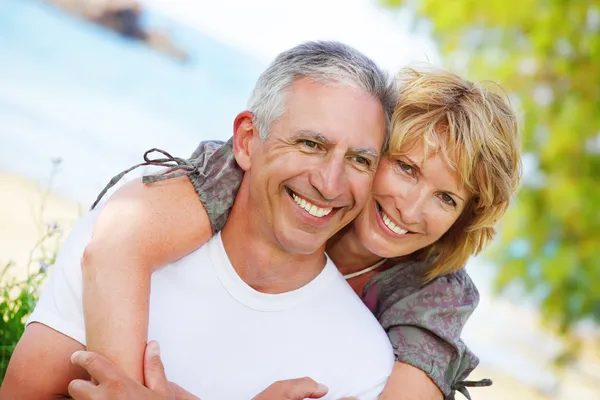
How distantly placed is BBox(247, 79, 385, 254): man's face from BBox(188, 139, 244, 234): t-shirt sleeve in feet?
0.26

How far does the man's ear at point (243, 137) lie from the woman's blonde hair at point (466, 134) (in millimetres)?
378

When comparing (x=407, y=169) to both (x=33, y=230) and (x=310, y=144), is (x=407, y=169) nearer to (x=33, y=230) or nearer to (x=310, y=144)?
(x=310, y=144)

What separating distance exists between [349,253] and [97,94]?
35.2ft

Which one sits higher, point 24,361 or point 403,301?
point 403,301

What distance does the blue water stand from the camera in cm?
967

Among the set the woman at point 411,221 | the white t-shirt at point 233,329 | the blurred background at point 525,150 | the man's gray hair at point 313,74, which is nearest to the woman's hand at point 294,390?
the white t-shirt at point 233,329

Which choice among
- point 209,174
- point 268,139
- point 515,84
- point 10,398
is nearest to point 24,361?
point 10,398

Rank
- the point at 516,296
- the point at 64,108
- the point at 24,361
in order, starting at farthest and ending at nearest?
the point at 64,108, the point at 516,296, the point at 24,361

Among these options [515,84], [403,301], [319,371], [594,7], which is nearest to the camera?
[319,371]

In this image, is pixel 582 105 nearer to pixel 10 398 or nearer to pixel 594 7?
pixel 594 7

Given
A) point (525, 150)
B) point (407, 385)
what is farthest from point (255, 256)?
point (525, 150)

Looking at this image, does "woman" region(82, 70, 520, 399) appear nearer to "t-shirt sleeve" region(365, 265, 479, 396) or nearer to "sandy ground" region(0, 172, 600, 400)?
"t-shirt sleeve" region(365, 265, 479, 396)

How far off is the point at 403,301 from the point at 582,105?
19.1ft

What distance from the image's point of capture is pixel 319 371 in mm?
2074
